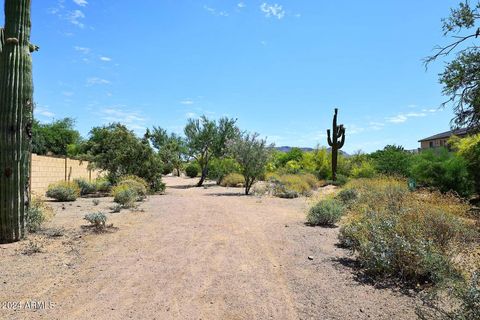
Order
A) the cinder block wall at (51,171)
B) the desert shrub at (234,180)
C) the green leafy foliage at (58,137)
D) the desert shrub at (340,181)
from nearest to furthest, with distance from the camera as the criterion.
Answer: the cinder block wall at (51,171)
the desert shrub at (340,181)
the desert shrub at (234,180)
the green leafy foliage at (58,137)

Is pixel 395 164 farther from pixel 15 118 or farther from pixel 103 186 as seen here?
pixel 15 118

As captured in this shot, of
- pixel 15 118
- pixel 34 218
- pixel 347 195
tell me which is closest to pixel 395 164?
pixel 347 195

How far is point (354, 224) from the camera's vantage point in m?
7.64

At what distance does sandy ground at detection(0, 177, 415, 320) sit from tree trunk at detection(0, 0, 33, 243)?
2.18ft

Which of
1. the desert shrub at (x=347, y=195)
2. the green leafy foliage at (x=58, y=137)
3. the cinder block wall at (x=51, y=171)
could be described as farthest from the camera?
the green leafy foliage at (x=58, y=137)

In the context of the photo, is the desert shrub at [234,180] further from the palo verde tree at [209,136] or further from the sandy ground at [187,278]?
the sandy ground at [187,278]

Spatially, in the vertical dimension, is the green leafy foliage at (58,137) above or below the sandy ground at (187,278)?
above

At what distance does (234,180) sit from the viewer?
103 ft

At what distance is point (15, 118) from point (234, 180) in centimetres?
2390

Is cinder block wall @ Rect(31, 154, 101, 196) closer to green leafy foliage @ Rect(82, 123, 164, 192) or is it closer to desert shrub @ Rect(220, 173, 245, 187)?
green leafy foliage @ Rect(82, 123, 164, 192)

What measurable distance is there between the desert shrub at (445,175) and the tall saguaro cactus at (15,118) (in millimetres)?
16424

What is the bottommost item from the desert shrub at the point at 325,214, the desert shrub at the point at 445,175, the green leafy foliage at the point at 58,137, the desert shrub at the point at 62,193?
the desert shrub at the point at 325,214

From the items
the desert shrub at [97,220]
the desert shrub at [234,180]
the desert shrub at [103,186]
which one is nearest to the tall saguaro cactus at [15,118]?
the desert shrub at [97,220]

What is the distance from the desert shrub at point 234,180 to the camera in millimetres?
31281
